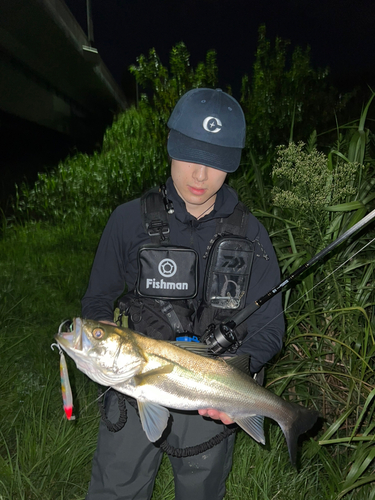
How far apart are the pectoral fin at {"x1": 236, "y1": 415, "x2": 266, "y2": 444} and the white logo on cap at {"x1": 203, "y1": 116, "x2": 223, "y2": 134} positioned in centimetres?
145

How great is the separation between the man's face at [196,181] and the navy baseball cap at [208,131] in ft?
0.20

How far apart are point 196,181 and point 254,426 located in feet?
4.12

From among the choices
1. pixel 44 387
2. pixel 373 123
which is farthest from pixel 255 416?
pixel 373 123

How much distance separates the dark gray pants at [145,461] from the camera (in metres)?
2.12

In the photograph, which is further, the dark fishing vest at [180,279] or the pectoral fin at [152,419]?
the dark fishing vest at [180,279]

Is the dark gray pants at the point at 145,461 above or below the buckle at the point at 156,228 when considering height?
below

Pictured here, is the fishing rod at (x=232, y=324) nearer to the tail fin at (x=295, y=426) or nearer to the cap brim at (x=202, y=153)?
the tail fin at (x=295, y=426)

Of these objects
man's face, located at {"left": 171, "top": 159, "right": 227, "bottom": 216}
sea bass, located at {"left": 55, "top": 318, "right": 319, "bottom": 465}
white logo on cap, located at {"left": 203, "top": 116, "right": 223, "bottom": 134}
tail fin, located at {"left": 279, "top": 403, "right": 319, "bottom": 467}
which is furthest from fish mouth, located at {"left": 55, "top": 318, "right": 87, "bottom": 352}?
white logo on cap, located at {"left": 203, "top": 116, "right": 223, "bottom": 134}

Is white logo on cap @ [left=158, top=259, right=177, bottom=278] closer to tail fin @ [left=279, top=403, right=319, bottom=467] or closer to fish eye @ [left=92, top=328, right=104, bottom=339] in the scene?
fish eye @ [left=92, top=328, right=104, bottom=339]

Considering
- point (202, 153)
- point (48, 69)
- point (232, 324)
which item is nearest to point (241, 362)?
point (232, 324)

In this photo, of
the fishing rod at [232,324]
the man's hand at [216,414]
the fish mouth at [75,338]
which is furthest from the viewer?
the fishing rod at [232,324]

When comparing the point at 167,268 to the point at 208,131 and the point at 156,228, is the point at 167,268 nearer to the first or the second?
the point at 156,228

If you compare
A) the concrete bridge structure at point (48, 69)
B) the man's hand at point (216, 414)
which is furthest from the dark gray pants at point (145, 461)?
the concrete bridge structure at point (48, 69)

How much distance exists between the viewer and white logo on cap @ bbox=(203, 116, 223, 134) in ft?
7.17
